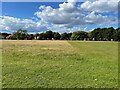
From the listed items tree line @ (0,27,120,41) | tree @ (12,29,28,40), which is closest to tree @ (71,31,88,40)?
tree line @ (0,27,120,41)

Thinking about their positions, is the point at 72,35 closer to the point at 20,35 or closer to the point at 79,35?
the point at 79,35

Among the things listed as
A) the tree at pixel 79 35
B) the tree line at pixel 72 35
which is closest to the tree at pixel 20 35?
the tree line at pixel 72 35

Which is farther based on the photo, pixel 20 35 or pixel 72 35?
pixel 72 35

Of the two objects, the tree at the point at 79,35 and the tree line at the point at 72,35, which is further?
the tree at the point at 79,35

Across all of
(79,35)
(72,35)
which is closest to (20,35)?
(72,35)

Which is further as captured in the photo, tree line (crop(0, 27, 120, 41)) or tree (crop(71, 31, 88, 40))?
tree (crop(71, 31, 88, 40))

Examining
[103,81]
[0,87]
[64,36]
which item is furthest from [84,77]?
[64,36]

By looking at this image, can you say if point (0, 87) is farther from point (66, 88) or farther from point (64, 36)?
point (64, 36)

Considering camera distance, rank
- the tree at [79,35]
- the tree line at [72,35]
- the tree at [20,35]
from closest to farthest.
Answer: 1. the tree line at [72,35]
2. the tree at [20,35]
3. the tree at [79,35]

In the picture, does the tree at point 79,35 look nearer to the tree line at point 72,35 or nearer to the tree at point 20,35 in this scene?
the tree line at point 72,35

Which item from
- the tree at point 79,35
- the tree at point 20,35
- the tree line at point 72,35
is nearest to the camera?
the tree line at point 72,35

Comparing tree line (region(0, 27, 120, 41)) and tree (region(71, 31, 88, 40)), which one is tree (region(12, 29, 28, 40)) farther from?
tree (region(71, 31, 88, 40))

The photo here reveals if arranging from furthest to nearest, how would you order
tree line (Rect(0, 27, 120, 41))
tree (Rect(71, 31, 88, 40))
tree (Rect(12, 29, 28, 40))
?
1. tree (Rect(71, 31, 88, 40))
2. tree (Rect(12, 29, 28, 40))
3. tree line (Rect(0, 27, 120, 41))

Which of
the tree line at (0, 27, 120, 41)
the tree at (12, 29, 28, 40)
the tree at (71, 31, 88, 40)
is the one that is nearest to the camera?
the tree line at (0, 27, 120, 41)
